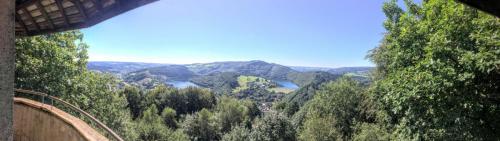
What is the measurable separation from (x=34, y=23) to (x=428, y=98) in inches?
396

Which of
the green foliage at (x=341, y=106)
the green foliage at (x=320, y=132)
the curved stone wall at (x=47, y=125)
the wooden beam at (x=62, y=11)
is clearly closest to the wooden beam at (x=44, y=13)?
the wooden beam at (x=62, y=11)

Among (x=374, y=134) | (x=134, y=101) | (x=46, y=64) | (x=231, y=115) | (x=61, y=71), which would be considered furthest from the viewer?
(x=134, y=101)

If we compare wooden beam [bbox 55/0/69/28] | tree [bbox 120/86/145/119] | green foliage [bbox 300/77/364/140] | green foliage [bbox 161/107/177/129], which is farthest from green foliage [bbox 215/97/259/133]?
wooden beam [bbox 55/0/69/28]

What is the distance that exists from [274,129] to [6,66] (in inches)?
943

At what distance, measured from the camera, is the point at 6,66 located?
324cm

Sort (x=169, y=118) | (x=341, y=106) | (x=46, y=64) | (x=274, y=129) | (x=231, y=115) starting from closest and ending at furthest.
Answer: (x=46, y=64) → (x=274, y=129) → (x=341, y=106) → (x=231, y=115) → (x=169, y=118)

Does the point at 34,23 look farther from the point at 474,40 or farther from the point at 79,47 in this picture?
the point at 79,47

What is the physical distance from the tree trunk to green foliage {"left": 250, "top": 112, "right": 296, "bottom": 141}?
23508 millimetres

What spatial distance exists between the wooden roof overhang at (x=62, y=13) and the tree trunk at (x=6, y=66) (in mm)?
2709

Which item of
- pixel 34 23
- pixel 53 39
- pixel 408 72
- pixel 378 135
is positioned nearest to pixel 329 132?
pixel 378 135

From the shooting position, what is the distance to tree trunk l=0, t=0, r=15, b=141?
3184mm

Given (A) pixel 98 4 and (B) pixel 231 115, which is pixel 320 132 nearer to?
(A) pixel 98 4

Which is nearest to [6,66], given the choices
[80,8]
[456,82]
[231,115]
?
[80,8]

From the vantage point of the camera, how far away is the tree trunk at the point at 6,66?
3184 millimetres
